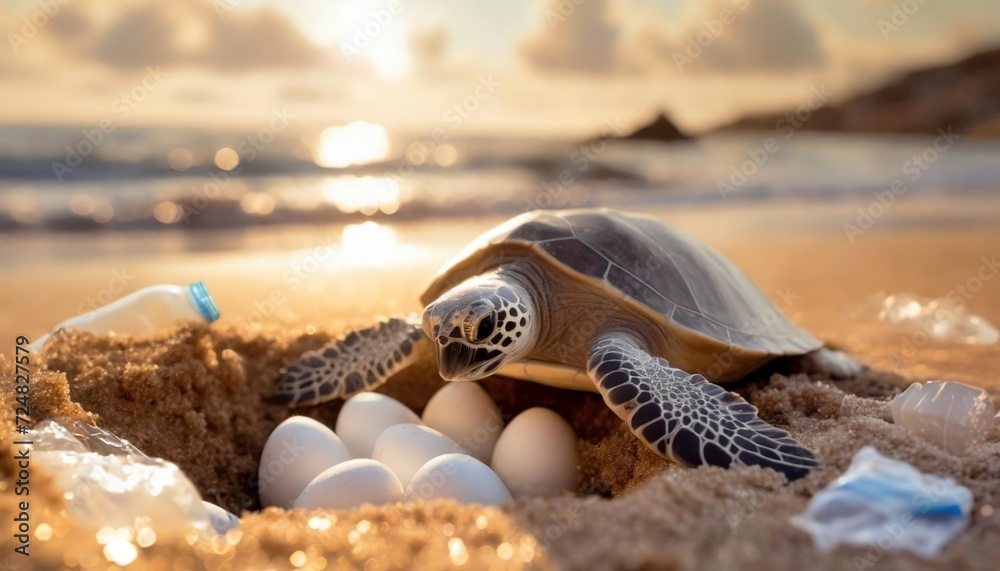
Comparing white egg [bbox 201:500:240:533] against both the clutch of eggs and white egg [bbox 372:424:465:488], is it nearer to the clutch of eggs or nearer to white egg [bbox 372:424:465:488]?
the clutch of eggs

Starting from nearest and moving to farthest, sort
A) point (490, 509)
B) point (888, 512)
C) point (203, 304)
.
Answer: point (888, 512) → point (490, 509) → point (203, 304)

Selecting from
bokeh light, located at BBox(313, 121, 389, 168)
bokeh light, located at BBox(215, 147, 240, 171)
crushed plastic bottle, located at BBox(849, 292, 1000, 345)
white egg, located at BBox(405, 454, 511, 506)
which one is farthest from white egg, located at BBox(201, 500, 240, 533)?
bokeh light, located at BBox(313, 121, 389, 168)

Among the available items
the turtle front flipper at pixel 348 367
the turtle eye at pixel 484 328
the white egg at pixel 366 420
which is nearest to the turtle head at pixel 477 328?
the turtle eye at pixel 484 328

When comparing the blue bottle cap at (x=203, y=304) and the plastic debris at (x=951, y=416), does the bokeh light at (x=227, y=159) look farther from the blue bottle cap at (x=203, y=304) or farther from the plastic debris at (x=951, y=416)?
the plastic debris at (x=951, y=416)

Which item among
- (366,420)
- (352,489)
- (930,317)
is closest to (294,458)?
(366,420)

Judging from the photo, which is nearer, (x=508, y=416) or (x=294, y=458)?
(x=294, y=458)

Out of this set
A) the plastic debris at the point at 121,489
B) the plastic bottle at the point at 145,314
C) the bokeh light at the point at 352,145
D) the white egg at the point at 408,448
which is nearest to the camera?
the plastic debris at the point at 121,489

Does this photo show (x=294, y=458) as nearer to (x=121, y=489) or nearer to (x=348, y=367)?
(x=348, y=367)
